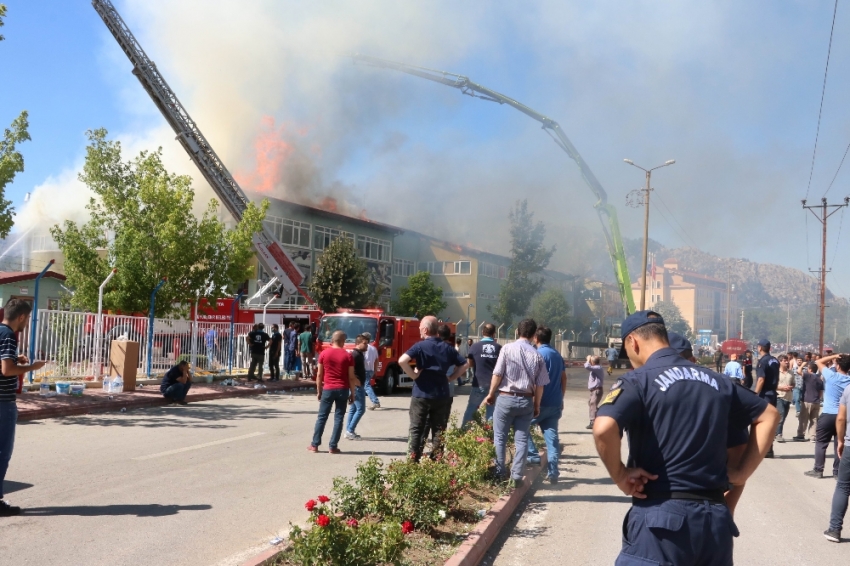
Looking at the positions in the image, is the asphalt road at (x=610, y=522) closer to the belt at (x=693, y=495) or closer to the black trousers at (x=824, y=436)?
the black trousers at (x=824, y=436)

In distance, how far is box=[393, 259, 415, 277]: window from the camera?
185ft

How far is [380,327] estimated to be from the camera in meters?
20.2

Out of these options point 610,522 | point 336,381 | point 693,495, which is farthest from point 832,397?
point 693,495

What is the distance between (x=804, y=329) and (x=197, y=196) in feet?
509

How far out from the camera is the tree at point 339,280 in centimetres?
3944

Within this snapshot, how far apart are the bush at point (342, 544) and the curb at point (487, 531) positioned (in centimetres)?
58

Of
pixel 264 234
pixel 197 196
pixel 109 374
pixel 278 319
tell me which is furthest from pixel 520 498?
pixel 197 196

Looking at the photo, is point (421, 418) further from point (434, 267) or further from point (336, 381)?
point (434, 267)

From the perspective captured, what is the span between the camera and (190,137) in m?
25.6

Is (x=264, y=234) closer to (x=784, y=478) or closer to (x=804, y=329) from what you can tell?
(x=784, y=478)

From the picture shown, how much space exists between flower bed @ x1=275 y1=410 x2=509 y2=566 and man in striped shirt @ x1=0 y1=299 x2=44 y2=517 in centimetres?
246

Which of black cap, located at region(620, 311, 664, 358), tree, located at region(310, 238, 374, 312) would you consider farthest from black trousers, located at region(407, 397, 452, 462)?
tree, located at region(310, 238, 374, 312)

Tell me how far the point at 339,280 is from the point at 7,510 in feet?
110

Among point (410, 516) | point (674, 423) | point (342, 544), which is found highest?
point (674, 423)
